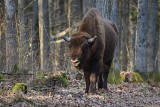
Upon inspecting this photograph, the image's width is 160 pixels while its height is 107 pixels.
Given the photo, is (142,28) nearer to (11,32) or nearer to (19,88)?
(11,32)

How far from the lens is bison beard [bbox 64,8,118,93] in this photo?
11180 millimetres

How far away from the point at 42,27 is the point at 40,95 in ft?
37.3

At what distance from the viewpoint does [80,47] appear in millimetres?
11188

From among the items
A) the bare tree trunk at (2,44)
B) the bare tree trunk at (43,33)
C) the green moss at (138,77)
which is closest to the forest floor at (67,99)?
the bare tree trunk at (2,44)

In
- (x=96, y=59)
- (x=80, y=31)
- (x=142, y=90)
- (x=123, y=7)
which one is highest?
(x=123, y=7)

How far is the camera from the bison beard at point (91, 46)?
36.7 feet

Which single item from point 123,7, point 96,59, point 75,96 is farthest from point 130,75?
point 123,7

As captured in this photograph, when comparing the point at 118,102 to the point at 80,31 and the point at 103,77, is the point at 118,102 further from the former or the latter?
the point at 103,77

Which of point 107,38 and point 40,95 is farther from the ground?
point 107,38

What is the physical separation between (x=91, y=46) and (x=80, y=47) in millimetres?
621

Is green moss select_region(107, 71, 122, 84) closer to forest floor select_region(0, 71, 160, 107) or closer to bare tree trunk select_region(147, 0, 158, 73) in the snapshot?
forest floor select_region(0, 71, 160, 107)

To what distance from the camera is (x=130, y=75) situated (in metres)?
19.8

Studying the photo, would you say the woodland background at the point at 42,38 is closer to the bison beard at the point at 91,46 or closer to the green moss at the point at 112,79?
the green moss at the point at 112,79

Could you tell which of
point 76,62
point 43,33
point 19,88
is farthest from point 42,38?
point 19,88
